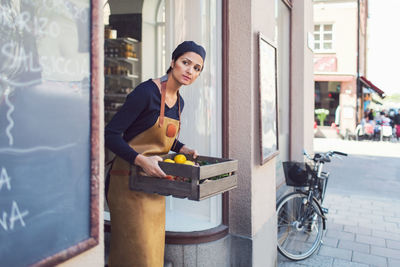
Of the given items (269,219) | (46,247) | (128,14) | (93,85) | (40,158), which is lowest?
(269,219)

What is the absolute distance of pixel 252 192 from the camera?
140 inches

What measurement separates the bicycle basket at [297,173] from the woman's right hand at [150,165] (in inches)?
108

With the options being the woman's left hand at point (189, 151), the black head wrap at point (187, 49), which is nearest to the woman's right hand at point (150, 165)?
the woman's left hand at point (189, 151)

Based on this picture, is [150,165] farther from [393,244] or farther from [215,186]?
[393,244]

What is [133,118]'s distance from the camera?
2.27 meters

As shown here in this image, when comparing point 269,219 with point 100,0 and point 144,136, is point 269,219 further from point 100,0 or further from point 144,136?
point 100,0

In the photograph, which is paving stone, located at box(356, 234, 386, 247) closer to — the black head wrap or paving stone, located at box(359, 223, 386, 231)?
paving stone, located at box(359, 223, 386, 231)

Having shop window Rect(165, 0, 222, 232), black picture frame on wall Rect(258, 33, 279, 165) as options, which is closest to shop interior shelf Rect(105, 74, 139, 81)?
shop window Rect(165, 0, 222, 232)

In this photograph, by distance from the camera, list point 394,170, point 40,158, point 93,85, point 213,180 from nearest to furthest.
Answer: point 40,158
point 93,85
point 213,180
point 394,170

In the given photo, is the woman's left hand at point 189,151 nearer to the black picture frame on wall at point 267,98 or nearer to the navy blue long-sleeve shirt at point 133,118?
the navy blue long-sleeve shirt at point 133,118

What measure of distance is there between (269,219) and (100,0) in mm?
2984

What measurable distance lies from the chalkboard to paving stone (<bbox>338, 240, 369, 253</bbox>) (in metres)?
3.93

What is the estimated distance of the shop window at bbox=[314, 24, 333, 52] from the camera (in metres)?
20.8

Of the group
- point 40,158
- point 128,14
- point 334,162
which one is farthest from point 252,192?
point 334,162
